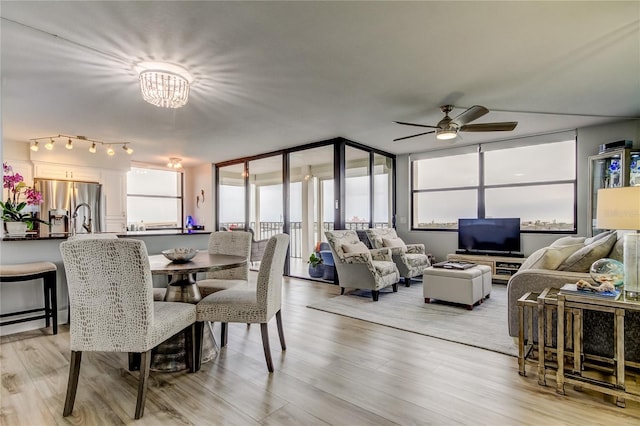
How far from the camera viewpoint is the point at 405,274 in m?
5.11

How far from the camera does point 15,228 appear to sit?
326 centimetres

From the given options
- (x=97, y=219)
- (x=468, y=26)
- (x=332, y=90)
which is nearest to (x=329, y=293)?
(x=332, y=90)

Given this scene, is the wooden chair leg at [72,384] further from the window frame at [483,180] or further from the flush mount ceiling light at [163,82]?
the window frame at [483,180]

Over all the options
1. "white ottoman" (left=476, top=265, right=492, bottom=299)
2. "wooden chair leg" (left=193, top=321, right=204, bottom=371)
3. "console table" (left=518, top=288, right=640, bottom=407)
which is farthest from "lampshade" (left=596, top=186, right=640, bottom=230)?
"wooden chair leg" (left=193, top=321, right=204, bottom=371)

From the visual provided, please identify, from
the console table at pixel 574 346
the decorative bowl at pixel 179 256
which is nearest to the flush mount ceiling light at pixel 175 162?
the decorative bowl at pixel 179 256

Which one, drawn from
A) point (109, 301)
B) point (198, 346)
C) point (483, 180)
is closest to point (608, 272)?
point (198, 346)

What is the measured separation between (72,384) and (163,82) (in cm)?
225

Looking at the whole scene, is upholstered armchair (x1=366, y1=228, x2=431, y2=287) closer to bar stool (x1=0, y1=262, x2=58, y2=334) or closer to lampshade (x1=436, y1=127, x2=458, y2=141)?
lampshade (x1=436, y1=127, x2=458, y2=141)

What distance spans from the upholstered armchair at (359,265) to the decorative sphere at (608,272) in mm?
2399

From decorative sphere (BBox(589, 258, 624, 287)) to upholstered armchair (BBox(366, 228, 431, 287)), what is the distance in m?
2.86

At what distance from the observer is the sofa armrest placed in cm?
252

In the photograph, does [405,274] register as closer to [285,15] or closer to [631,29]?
[631,29]

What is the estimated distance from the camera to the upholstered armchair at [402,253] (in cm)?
513

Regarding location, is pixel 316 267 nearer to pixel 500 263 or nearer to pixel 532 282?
pixel 500 263
